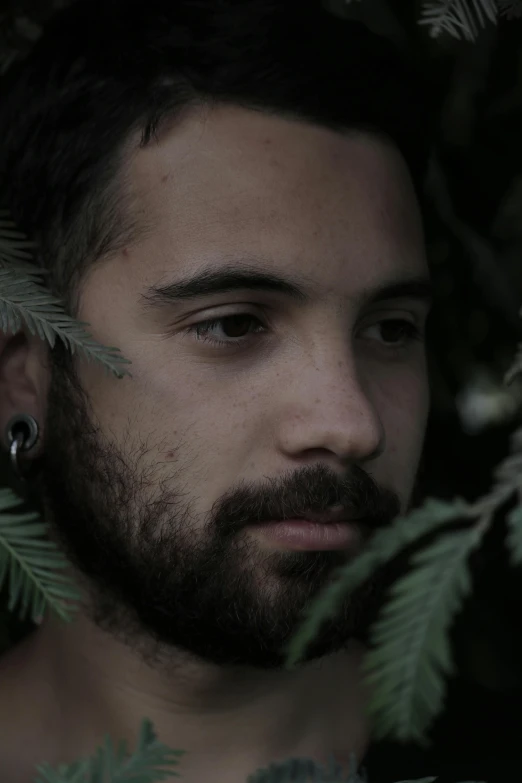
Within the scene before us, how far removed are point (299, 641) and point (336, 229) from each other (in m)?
0.82

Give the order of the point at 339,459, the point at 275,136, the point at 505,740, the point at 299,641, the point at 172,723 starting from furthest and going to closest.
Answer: the point at 505,740 → the point at 172,723 → the point at 275,136 → the point at 339,459 → the point at 299,641

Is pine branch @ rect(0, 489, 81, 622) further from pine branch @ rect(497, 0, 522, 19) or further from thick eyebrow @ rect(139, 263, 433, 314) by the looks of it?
pine branch @ rect(497, 0, 522, 19)

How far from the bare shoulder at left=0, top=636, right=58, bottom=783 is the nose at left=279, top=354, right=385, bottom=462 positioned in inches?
24.5

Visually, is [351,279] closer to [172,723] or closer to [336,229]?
[336,229]

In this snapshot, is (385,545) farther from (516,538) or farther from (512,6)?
(512,6)

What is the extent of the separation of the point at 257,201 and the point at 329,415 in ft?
1.06

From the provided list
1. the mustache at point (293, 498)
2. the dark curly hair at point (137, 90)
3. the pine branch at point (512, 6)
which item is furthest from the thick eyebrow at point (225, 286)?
the pine branch at point (512, 6)

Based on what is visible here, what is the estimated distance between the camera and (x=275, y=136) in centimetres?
138

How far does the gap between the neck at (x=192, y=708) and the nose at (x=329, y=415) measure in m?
0.43

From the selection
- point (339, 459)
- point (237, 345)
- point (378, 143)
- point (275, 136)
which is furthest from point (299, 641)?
point (378, 143)

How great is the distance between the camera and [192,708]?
149 cm

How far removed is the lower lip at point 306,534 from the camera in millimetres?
1299

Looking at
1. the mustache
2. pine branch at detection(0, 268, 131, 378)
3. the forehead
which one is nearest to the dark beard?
the mustache

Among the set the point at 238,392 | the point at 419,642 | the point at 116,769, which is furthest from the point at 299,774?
the point at 238,392
